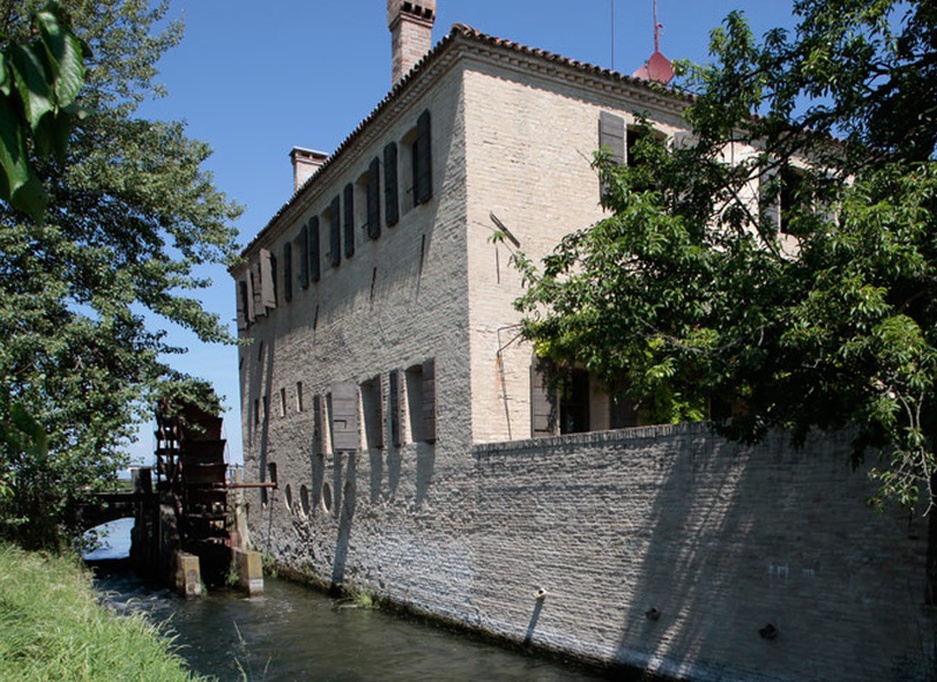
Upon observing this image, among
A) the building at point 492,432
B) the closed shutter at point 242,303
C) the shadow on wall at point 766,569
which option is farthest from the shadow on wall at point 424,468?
the closed shutter at point 242,303

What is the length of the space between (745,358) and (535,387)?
6.62 meters

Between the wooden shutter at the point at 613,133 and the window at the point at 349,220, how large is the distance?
5447 millimetres

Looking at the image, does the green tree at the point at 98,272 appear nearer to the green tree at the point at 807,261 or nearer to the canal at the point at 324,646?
the canal at the point at 324,646

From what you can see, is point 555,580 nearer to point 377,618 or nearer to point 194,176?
point 377,618

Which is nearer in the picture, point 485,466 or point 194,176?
→ point 485,466

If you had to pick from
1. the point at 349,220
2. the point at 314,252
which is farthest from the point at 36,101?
the point at 314,252

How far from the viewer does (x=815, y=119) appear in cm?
741

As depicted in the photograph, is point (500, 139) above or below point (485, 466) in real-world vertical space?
above

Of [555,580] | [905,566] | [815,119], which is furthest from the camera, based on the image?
[555,580]

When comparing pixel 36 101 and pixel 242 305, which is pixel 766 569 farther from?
pixel 242 305

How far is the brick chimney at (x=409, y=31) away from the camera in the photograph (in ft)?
55.8

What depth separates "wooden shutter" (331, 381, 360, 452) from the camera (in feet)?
52.8

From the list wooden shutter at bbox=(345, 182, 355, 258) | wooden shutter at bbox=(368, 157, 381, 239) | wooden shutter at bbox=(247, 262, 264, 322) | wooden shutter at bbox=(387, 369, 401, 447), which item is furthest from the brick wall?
wooden shutter at bbox=(247, 262, 264, 322)

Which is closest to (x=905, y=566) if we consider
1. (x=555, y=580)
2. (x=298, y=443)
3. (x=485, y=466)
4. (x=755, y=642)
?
(x=755, y=642)
